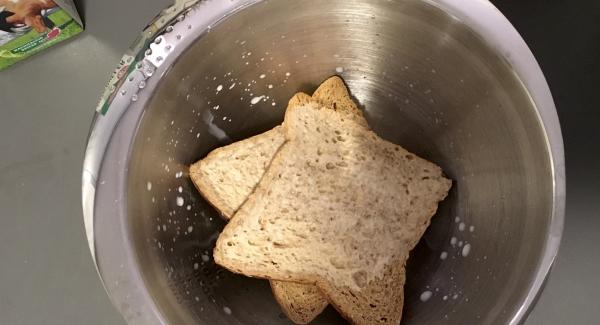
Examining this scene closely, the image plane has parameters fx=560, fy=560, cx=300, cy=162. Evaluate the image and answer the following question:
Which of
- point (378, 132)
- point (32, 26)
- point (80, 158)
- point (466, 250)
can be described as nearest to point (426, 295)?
point (466, 250)

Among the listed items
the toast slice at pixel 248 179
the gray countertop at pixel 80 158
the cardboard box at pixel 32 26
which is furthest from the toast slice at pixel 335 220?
the cardboard box at pixel 32 26

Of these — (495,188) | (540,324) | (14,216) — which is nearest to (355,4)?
(495,188)

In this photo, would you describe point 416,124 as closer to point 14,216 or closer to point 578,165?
point 578,165

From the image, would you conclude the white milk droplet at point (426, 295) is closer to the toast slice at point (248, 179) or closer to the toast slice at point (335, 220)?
the toast slice at point (335, 220)

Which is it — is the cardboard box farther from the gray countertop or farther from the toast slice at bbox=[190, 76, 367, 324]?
the toast slice at bbox=[190, 76, 367, 324]

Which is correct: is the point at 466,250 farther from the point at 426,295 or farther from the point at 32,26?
the point at 32,26

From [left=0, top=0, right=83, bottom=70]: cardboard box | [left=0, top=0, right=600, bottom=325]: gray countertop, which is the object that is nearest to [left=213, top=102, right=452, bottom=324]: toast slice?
[left=0, top=0, right=600, bottom=325]: gray countertop
